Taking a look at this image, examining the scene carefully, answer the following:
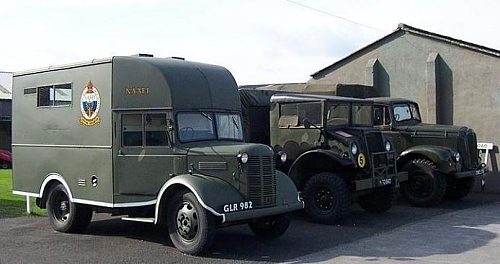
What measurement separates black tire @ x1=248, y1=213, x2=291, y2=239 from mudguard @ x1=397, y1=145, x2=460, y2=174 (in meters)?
5.53

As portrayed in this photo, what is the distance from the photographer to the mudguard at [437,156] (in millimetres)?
14711

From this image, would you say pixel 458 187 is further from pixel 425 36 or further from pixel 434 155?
pixel 425 36

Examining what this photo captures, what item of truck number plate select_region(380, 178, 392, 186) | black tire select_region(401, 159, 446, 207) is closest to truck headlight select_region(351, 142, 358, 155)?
truck number plate select_region(380, 178, 392, 186)

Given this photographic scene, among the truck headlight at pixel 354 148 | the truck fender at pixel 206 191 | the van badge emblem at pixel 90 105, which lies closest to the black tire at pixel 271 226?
the truck fender at pixel 206 191

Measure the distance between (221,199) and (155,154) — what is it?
153 centimetres

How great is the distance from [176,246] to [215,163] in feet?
4.41

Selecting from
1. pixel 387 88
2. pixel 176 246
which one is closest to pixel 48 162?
pixel 176 246

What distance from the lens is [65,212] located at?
1164 cm

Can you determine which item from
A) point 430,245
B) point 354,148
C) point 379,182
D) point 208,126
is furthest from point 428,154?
point 208,126

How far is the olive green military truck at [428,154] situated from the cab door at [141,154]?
6506mm

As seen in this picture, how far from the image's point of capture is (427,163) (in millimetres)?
14867

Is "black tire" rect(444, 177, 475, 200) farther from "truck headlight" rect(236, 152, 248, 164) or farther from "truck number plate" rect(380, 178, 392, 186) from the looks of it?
"truck headlight" rect(236, 152, 248, 164)

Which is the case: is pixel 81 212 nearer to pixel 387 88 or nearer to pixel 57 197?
pixel 57 197

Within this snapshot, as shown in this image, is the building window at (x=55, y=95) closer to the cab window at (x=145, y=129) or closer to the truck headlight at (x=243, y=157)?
the cab window at (x=145, y=129)
